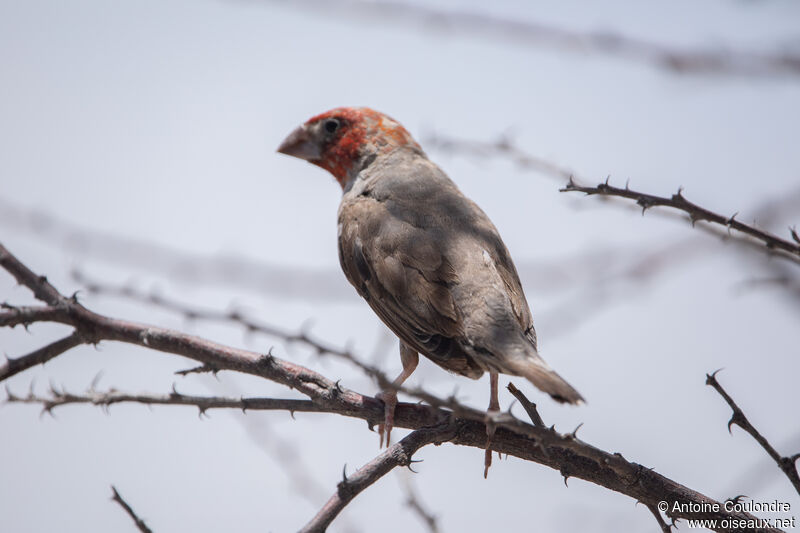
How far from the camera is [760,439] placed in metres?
Result: 2.22

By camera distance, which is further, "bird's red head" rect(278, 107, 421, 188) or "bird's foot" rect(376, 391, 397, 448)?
"bird's red head" rect(278, 107, 421, 188)

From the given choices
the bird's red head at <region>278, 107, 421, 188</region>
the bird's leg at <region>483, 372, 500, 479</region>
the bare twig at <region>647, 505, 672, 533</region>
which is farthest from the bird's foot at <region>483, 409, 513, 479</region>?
the bird's red head at <region>278, 107, 421, 188</region>

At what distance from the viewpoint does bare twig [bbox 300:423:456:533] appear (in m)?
2.23

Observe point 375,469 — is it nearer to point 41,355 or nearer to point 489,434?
point 489,434

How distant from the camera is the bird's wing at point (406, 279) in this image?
11.5 feet

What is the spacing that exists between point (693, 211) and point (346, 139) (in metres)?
3.67

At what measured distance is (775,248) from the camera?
2.31m

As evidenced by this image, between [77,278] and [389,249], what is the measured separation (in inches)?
69.4

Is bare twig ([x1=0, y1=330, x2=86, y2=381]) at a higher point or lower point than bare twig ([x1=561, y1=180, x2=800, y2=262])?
lower

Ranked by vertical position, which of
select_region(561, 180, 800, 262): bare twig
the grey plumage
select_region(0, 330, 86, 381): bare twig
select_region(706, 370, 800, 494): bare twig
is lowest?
select_region(706, 370, 800, 494): bare twig

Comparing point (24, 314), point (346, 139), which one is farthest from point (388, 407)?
point (346, 139)

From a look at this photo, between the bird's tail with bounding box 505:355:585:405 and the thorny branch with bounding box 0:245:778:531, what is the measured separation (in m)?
0.18

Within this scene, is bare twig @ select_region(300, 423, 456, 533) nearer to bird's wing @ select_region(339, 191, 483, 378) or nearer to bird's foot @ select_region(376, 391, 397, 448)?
bird's foot @ select_region(376, 391, 397, 448)

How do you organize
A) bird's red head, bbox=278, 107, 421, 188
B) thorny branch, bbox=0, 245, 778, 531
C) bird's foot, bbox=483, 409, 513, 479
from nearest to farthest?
bird's foot, bbox=483, 409, 513, 479, thorny branch, bbox=0, 245, 778, 531, bird's red head, bbox=278, 107, 421, 188
